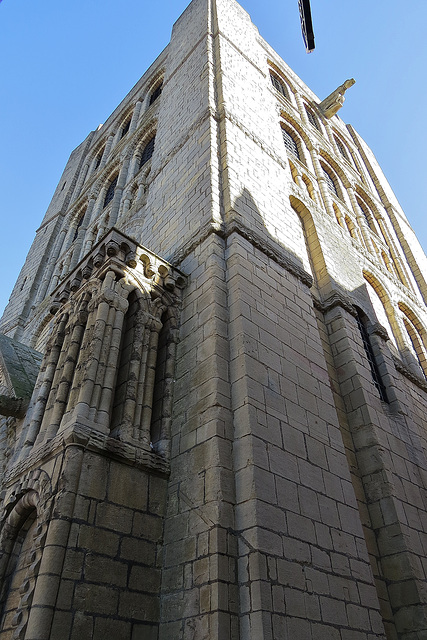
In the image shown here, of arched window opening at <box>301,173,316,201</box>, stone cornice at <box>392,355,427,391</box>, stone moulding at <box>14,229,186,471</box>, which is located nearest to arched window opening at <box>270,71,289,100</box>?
arched window opening at <box>301,173,316,201</box>

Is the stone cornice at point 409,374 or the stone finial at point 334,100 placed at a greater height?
the stone finial at point 334,100

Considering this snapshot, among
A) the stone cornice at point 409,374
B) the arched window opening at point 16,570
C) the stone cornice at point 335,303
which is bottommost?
the arched window opening at point 16,570

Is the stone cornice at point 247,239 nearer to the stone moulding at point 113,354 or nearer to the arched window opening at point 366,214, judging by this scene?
the stone moulding at point 113,354

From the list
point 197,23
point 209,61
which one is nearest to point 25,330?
point 209,61

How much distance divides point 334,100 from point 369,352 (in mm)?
15171

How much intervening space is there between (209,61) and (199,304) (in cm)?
826

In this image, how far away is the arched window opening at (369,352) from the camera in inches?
367

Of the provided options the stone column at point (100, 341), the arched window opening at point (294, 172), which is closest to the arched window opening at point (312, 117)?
Answer: the arched window opening at point (294, 172)

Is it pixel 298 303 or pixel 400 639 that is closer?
pixel 400 639

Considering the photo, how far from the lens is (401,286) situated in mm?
14508

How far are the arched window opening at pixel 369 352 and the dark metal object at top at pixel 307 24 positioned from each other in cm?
583

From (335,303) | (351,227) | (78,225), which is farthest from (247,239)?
(78,225)

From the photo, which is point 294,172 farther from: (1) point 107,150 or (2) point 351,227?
(1) point 107,150

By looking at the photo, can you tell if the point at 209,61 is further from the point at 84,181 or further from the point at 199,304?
the point at 84,181
